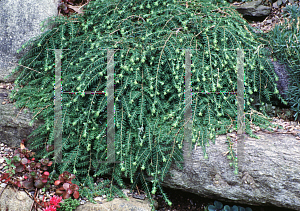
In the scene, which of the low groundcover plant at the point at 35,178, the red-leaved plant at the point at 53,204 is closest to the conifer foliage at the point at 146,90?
the low groundcover plant at the point at 35,178

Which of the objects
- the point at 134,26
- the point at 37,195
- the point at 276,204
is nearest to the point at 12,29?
the point at 134,26

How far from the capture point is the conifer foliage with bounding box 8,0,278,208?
245 centimetres

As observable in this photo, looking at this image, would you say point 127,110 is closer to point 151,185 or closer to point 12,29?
point 151,185

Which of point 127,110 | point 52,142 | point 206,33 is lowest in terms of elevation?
point 52,142

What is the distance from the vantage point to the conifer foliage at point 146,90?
8.04ft

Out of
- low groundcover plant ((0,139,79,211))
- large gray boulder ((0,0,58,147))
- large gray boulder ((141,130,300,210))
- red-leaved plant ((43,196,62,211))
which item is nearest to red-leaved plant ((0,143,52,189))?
low groundcover plant ((0,139,79,211))

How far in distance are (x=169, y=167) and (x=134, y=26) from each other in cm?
Answer: 158

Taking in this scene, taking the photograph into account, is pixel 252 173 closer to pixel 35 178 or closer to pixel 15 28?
pixel 35 178

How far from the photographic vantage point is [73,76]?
261 centimetres

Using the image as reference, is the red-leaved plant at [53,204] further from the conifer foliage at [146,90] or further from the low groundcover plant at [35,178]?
the conifer foliage at [146,90]

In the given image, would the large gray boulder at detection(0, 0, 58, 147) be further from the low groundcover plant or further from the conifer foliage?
the low groundcover plant

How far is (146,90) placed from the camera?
248 centimetres

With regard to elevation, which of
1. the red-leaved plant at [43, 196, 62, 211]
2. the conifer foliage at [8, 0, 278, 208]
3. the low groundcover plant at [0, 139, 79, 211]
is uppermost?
the conifer foliage at [8, 0, 278, 208]

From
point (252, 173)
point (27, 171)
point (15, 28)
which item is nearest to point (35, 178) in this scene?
point (27, 171)
